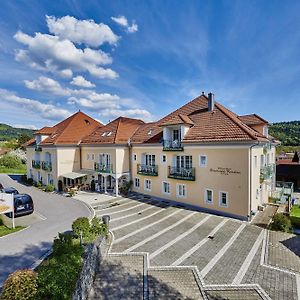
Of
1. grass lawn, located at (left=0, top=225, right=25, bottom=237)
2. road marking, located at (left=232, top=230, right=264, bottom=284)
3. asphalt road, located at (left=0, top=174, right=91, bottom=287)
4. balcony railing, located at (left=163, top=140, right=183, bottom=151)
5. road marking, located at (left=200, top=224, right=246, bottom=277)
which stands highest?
balcony railing, located at (left=163, top=140, right=183, bottom=151)

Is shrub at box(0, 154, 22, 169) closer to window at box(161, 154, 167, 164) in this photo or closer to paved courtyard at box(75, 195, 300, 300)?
paved courtyard at box(75, 195, 300, 300)

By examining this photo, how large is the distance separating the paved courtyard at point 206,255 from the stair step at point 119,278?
0.24m

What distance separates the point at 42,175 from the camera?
1233 inches

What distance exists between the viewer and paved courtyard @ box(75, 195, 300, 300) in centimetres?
883

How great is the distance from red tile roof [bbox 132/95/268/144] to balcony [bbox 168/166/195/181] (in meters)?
2.78

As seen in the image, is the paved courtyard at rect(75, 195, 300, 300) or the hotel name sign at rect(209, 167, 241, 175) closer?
the paved courtyard at rect(75, 195, 300, 300)

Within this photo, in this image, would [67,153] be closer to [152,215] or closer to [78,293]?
[152,215]

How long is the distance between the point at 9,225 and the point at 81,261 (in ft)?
32.5

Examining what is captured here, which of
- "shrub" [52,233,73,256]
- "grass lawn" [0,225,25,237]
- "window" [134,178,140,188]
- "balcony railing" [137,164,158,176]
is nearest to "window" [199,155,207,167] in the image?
"balcony railing" [137,164,158,176]

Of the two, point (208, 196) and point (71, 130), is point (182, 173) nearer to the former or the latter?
point (208, 196)

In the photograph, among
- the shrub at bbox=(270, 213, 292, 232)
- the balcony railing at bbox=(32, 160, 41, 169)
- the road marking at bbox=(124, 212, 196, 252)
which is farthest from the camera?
the balcony railing at bbox=(32, 160, 41, 169)

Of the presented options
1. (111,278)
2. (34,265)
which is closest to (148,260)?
(111,278)

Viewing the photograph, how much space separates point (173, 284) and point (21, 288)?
5.72m

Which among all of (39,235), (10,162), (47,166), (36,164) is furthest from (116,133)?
(10,162)
